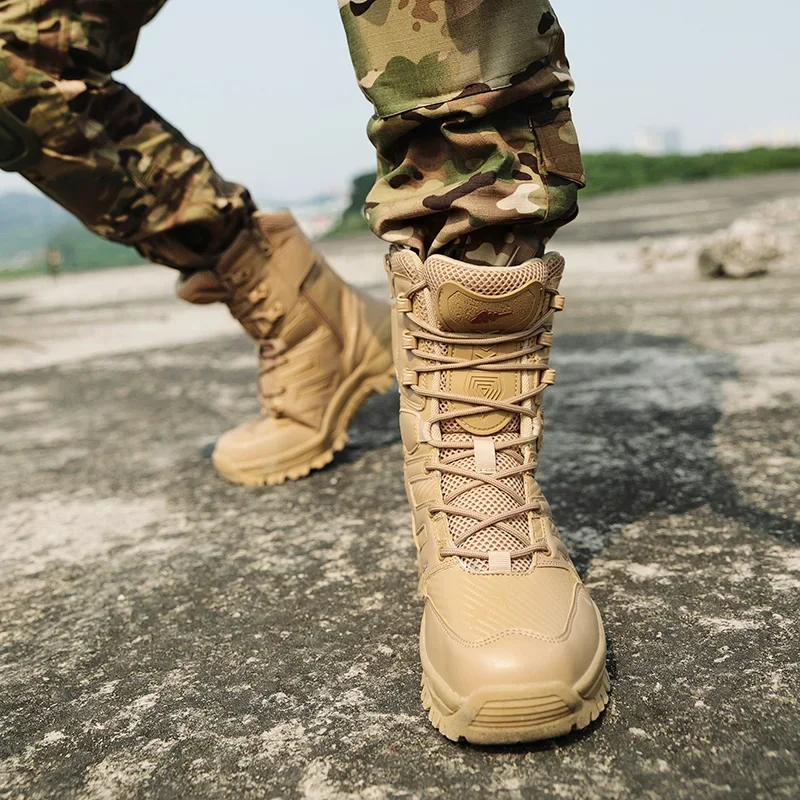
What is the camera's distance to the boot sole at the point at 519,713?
0.85 m

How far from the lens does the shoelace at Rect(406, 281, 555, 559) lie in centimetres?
108

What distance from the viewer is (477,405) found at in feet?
3.67

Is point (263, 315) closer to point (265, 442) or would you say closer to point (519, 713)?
point (265, 442)

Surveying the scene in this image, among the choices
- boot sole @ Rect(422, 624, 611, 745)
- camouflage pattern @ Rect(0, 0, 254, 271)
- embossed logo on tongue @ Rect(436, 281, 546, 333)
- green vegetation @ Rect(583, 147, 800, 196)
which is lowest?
green vegetation @ Rect(583, 147, 800, 196)

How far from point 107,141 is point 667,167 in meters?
14.4

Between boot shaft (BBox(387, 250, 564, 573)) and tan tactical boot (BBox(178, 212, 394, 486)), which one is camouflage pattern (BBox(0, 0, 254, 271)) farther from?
boot shaft (BBox(387, 250, 564, 573))

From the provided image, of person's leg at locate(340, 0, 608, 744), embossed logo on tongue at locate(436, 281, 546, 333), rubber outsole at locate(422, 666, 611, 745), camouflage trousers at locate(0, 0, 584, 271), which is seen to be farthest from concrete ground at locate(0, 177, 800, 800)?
camouflage trousers at locate(0, 0, 584, 271)

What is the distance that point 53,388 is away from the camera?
281 cm

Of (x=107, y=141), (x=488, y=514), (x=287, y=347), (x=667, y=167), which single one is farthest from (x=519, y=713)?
(x=667, y=167)

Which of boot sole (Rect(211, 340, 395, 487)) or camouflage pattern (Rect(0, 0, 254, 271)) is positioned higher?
camouflage pattern (Rect(0, 0, 254, 271))

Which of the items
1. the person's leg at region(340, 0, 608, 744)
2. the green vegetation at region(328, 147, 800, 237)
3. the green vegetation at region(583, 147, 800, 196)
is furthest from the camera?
the green vegetation at region(583, 147, 800, 196)

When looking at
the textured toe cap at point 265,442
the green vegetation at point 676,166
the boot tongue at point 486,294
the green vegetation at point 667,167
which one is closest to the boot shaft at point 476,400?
the boot tongue at point 486,294

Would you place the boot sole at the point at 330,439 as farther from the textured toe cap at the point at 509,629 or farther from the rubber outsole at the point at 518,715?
the rubber outsole at the point at 518,715

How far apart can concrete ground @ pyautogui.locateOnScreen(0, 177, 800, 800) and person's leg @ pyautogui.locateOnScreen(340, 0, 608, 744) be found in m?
0.13
